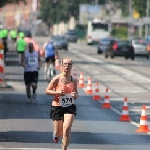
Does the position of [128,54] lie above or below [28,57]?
below

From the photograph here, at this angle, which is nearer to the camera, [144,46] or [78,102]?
[78,102]

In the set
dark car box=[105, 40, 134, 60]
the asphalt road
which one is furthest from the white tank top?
dark car box=[105, 40, 134, 60]

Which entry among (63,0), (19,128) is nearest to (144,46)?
(19,128)

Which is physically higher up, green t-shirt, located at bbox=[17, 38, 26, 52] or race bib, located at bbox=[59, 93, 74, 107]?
race bib, located at bbox=[59, 93, 74, 107]

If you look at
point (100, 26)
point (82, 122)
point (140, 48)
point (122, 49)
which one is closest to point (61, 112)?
point (82, 122)

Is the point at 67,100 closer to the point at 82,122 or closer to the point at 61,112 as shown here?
the point at 61,112

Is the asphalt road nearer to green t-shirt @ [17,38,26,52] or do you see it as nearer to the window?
green t-shirt @ [17,38,26,52]

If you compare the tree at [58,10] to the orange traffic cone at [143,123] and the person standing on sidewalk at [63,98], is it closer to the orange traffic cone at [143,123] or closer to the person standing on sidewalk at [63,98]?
the orange traffic cone at [143,123]

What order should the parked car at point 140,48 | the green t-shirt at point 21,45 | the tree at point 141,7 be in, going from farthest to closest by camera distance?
the tree at point 141,7, the parked car at point 140,48, the green t-shirt at point 21,45

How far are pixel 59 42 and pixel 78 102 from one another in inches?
1973

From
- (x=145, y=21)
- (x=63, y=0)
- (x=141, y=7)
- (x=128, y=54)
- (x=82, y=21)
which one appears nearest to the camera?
(x=128, y=54)

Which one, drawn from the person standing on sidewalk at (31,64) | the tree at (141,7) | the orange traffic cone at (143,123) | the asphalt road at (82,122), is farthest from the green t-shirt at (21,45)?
the tree at (141,7)

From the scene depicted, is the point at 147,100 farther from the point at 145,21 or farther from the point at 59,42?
the point at 145,21

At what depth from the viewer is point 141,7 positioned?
368ft
